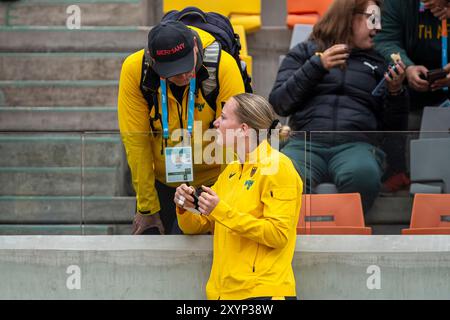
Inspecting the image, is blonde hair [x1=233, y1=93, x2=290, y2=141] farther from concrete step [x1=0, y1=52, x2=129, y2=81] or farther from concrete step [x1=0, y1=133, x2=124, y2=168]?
concrete step [x1=0, y1=52, x2=129, y2=81]

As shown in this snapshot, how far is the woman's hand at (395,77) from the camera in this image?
8506 millimetres

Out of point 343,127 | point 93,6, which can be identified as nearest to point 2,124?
point 93,6

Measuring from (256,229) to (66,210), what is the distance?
70.3 inches

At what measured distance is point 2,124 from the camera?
9.88 m

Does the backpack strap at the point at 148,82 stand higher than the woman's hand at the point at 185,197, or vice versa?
the backpack strap at the point at 148,82

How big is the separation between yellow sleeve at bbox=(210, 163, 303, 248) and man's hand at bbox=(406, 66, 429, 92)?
275 centimetres

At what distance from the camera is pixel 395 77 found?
27.9ft

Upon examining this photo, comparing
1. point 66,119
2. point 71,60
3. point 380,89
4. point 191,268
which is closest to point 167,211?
point 191,268

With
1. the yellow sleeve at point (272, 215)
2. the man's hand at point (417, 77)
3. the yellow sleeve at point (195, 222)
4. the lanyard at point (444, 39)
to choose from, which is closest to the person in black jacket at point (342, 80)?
the man's hand at point (417, 77)

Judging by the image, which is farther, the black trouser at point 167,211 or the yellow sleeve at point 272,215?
A: the black trouser at point 167,211

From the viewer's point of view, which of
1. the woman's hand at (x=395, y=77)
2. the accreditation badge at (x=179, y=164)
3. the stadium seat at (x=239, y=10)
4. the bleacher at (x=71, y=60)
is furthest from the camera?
the stadium seat at (x=239, y=10)

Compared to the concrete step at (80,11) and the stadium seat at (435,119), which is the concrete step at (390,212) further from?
the concrete step at (80,11)

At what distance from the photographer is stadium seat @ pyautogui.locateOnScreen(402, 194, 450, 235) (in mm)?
7465

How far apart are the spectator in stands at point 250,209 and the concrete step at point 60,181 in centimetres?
89
